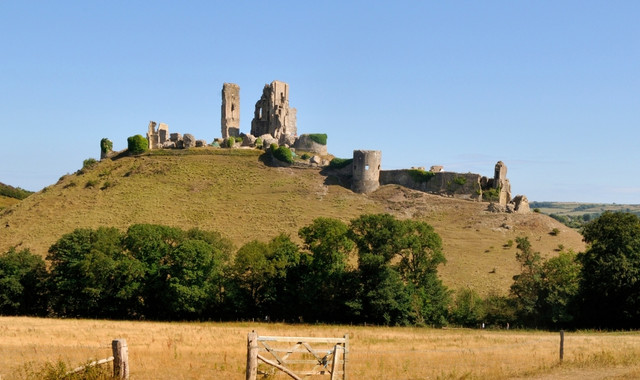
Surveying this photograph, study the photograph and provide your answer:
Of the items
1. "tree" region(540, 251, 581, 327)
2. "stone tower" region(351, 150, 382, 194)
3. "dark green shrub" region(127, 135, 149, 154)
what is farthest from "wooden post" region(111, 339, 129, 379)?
"dark green shrub" region(127, 135, 149, 154)

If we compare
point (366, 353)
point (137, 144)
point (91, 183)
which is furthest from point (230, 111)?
point (366, 353)

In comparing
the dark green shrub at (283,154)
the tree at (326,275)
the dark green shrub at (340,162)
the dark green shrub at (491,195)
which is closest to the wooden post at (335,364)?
the tree at (326,275)

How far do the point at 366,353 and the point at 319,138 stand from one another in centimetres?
7120

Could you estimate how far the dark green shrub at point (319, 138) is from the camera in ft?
308

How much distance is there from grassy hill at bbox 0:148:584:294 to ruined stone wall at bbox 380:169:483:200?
1.72 metres

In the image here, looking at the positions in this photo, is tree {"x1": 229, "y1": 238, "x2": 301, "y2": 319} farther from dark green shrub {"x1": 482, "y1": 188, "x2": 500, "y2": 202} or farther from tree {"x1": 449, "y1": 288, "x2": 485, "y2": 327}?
dark green shrub {"x1": 482, "y1": 188, "x2": 500, "y2": 202}

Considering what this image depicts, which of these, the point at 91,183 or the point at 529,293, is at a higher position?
the point at 91,183

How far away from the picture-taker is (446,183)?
7981cm

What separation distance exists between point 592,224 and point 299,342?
31.9m

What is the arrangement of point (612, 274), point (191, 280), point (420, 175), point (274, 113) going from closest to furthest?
point (612, 274), point (191, 280), point (420, 175), point (274, 113)

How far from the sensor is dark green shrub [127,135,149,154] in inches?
Answer: 3541

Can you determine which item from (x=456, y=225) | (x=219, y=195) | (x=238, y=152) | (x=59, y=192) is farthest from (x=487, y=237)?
(x=59, y=192)

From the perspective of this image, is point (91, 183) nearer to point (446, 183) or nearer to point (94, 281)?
point (94, 281)

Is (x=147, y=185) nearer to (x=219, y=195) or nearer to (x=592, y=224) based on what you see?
(x=219, y=195)
